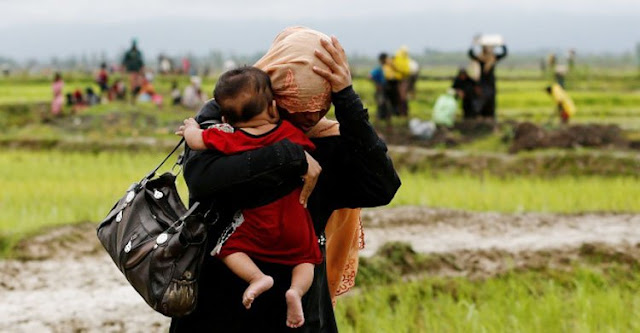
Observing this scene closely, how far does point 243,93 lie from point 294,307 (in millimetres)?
526

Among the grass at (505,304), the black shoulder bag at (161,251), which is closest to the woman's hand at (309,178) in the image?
the black shoulder bag at (161,251)

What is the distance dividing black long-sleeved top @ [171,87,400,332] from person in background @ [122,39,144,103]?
16363 mm

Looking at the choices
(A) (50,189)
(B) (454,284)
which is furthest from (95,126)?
(B) (454,284)

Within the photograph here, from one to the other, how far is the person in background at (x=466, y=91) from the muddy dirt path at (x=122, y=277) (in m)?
7.35

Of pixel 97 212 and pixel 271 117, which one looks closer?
pixel 271 117

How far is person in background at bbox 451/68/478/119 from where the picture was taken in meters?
15.3

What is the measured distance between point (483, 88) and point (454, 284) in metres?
9.86

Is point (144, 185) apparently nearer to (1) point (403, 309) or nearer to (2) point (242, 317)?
(2) point (242, 317)

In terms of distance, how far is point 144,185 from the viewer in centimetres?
264

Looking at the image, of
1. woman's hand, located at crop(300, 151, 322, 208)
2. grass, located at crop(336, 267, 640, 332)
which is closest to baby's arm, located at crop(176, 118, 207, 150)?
woman's hand, located at crop(300, 151, 322, 208)

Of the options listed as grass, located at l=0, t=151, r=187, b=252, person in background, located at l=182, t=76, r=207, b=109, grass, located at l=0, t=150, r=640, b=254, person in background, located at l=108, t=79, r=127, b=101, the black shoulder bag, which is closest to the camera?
the black shoulder bag

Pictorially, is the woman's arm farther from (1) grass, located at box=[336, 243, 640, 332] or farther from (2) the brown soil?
(2) the brown soil

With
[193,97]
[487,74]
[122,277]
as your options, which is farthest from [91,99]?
[122,277]

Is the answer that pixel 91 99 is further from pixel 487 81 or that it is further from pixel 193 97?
pixel 487 81
